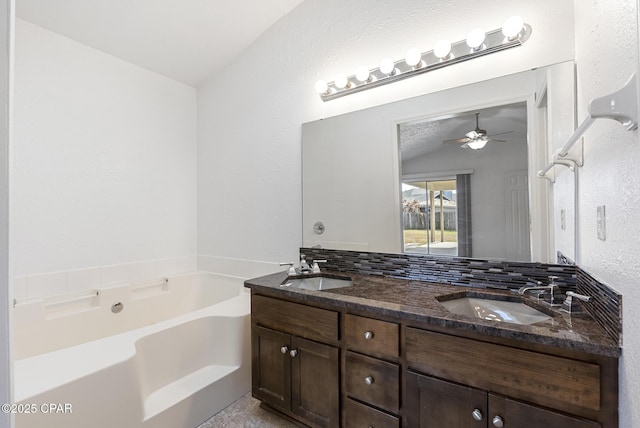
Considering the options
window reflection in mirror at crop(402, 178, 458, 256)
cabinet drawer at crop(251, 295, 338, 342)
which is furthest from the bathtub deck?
window reflection in mirror at crop(402, 178, 458, 256)

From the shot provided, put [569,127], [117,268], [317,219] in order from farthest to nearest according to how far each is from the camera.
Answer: [117,268] < [317,219] < [569,127]

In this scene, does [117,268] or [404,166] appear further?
[117,268]

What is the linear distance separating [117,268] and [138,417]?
135cm

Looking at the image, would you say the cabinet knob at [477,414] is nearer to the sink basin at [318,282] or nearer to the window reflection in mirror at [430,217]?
the window reflection in mirror at [430,217]

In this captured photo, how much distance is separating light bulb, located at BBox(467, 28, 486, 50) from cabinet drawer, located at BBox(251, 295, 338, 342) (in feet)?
5.17

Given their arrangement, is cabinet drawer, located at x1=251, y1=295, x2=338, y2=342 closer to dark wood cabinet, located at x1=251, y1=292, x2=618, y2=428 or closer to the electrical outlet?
dark wood cabinet, located at x1=251, y1=292, x2=618, y2=428

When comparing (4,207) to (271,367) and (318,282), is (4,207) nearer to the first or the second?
(271,367)

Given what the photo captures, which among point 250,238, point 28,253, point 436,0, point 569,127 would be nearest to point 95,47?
point 28,253

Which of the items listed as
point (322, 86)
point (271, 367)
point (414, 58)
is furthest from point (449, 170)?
point (271, 367)

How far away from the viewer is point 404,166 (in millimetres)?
1871

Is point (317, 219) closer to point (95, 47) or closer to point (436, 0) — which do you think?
point (436, 0)

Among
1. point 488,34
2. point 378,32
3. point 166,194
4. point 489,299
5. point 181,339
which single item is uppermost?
point 378,32

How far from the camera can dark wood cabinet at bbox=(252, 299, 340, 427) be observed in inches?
57.2

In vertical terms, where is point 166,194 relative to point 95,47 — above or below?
below
